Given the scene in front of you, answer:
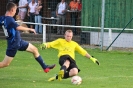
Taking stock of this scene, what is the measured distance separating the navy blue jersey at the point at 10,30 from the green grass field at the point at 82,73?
99cm

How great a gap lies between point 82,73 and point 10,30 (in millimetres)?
3177

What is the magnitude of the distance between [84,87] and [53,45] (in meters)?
1.77

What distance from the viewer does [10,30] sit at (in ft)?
48.9

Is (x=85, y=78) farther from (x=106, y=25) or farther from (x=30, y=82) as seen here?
(x=106, y=25)

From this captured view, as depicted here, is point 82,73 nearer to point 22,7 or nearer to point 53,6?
point 22,7

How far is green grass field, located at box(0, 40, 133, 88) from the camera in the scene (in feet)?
48.0

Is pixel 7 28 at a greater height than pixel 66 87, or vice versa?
pixel 7 28

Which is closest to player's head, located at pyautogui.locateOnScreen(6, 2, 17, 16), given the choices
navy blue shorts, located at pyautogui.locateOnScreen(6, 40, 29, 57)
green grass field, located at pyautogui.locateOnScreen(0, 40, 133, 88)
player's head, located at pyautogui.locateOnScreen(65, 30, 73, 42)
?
navy blue shorts, located at pyautogui.locateOnScreen(6, 40, 29, 57)

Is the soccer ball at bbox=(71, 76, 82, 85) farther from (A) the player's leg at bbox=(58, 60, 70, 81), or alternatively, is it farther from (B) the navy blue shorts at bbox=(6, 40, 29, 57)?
(B) the navy blue shorts at bbox=(6, 40, 29, 57)

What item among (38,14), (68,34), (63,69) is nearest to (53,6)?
(38,14)

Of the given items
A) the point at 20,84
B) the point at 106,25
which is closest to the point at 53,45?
the point at 20,84

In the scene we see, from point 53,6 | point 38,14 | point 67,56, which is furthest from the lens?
point 53,6

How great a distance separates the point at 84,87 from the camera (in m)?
14.2

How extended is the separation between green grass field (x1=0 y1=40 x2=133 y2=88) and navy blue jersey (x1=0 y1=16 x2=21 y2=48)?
99cm
